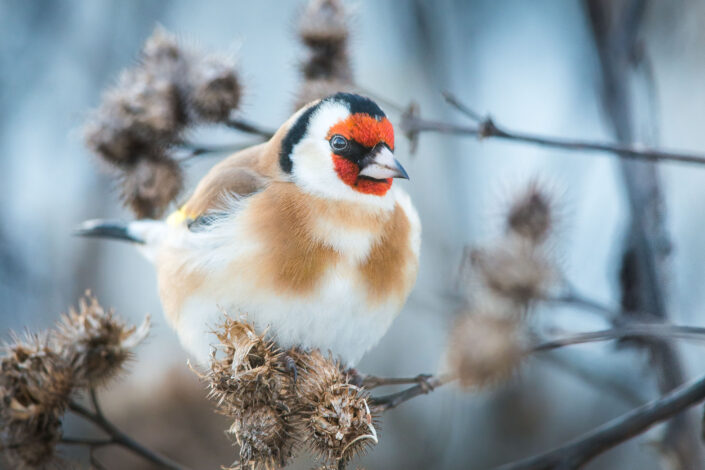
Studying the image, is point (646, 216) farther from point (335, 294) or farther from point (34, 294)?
point (34, 294)

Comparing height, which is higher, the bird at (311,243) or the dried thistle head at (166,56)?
the dried thistle head at (166,56)

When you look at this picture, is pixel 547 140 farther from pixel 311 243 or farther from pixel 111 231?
pixel 111 231

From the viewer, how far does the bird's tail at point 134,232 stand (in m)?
1.44

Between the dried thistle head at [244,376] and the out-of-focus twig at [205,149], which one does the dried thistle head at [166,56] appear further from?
the dried thistle head at [244,376]

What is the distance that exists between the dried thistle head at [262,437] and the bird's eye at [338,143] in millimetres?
416

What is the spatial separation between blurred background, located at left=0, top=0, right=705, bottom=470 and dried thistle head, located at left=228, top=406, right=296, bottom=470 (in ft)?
1.19

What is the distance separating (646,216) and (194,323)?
0.83 m

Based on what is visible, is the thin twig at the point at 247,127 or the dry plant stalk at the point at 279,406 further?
the thin twig at the point at 247,127

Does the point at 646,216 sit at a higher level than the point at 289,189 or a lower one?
higher

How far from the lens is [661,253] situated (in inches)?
47.6

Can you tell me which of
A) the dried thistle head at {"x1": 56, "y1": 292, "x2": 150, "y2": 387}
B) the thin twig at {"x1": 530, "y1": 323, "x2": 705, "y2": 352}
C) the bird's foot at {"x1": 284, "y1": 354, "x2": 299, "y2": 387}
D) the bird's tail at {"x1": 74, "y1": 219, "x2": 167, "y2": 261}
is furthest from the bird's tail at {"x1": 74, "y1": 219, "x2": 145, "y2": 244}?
the thin twig at {"x1": 530, "y1": 323, "x2": 705, "y2": 352}

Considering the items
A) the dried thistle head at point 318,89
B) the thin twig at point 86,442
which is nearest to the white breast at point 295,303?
the thin twig at point 86,442

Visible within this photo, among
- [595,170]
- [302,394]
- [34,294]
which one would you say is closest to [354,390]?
[302,394]

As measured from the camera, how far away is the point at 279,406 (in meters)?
0.94
